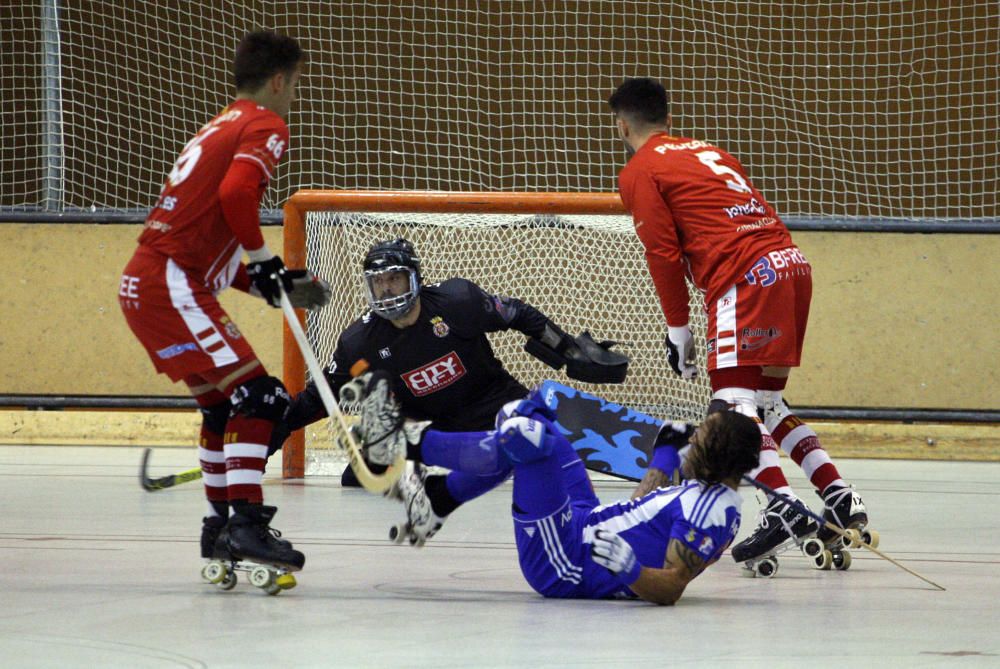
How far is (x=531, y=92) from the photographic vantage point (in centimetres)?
1098

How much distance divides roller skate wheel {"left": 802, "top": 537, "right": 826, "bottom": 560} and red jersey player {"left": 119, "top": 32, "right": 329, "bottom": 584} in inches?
71.9

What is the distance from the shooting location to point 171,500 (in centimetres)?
658

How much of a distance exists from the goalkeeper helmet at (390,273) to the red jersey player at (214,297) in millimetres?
1783

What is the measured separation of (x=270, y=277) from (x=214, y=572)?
2.92 feet

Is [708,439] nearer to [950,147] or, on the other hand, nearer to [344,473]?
[344,473]

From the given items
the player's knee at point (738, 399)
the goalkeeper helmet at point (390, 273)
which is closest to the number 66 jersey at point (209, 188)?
the player's knee at point (738, 399)

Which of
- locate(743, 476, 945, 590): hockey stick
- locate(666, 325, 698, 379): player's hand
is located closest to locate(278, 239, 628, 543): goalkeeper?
locate(666, 325, 698, 379): player's hand

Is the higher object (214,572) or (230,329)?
(230,329)

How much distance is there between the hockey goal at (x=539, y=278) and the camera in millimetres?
7992

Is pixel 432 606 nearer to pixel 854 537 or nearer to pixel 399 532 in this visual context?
pixel 399 532

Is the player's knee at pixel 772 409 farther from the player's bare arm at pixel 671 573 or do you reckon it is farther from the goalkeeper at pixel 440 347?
the player's bare arm at pixel 671 573

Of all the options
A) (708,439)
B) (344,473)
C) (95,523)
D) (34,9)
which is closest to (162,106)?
(34,9)

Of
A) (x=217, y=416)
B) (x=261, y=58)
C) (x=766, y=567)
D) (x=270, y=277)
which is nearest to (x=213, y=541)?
(x=217, y=416)

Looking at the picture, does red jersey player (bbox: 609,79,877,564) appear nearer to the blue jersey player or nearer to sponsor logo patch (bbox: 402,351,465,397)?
the blue jersey player
